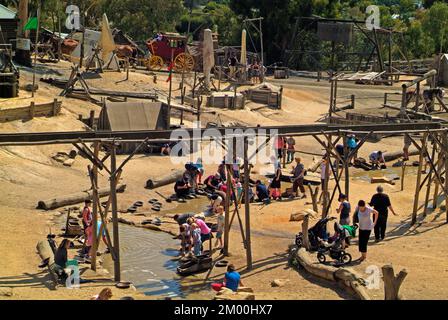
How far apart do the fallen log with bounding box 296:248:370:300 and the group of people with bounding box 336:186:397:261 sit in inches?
44.0

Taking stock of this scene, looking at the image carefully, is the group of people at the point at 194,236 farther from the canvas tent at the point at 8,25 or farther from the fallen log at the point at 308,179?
the canvas tent at the point at 8,25

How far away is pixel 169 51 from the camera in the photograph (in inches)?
2067

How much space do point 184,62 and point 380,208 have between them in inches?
1067

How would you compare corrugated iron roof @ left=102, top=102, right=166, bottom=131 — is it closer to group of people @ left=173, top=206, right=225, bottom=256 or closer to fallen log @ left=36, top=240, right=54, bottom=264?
group of people @ left=173, top=206, right=225, bottom=256

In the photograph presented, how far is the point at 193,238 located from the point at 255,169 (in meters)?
10.9

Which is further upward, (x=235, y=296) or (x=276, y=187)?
(x=235, y=296)

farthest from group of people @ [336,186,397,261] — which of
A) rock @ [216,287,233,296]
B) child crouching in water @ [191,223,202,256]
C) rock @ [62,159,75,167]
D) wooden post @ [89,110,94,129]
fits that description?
wooden post @ [89,110,94,129]

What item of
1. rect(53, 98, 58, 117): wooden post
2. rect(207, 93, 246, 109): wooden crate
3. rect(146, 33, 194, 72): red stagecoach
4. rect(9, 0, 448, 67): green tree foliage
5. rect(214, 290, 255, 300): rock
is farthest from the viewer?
rect(9, 0, 448, 67): green tree foliage

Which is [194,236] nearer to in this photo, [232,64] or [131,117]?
[131,117]

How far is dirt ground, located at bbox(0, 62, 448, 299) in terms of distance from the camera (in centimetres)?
1589

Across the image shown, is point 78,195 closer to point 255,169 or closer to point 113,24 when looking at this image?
point 255,169

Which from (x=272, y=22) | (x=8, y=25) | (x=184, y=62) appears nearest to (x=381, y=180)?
(x=8, y=25)

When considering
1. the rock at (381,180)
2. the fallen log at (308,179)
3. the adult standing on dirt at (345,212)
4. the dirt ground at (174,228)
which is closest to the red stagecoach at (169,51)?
the dirt ground at (174,228)

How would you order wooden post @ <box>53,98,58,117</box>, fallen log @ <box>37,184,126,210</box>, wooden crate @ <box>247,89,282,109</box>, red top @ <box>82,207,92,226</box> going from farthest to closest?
wooden crate @ <box>247,89,282,109</box> < wooden post @ <box>53,98,58,117</box> < fallen log @ <box>37,184,126,210</box> < red top @ <box>82,207,92,226</box>
